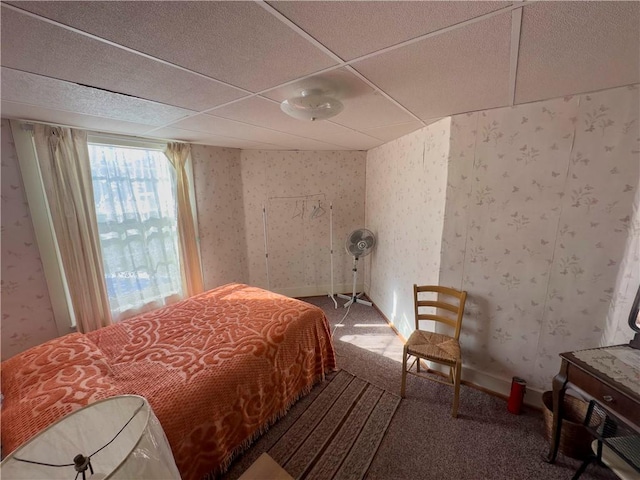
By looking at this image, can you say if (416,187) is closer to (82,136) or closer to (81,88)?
(81,88)

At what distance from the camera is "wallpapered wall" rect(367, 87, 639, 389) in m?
1.53

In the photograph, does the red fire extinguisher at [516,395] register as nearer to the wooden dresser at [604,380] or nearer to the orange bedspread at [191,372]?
the wooden dresser at [604,380]

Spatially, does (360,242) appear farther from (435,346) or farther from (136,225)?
(136,225)

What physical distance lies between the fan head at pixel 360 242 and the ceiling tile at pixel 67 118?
2.63 metres

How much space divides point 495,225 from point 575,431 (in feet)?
4.51

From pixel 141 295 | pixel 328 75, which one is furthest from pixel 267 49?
pixel 141 295

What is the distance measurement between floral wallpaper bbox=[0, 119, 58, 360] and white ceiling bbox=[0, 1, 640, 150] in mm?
453

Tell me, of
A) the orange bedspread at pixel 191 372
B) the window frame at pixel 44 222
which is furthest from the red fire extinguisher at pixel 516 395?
the window frame at pixel 44 222

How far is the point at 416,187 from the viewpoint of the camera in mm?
2568

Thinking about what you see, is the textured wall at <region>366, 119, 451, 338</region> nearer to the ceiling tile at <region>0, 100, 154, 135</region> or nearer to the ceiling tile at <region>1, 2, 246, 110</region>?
the ceiling tile at <region>1, 2, 246, 110</region>

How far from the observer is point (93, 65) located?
43.6 inches

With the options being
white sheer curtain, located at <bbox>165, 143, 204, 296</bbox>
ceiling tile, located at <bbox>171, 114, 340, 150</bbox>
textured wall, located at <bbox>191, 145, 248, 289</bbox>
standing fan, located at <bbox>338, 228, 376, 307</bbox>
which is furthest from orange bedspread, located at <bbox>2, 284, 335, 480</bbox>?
ceiling tile, located at <bbox>171, 114, 340, 150</bbox>

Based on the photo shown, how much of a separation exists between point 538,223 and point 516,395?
4.27 feet

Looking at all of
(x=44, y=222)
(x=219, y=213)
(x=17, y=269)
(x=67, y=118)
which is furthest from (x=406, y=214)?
(x=17, y=269)
